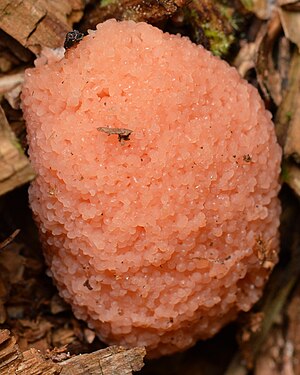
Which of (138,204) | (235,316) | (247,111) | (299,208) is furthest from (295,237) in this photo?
(138,204)

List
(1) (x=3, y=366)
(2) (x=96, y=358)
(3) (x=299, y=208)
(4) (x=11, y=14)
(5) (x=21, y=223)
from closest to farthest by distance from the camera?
(1) (x=3, y=366)
(2) (x=96, y=358)
(4) (x=11, y=14)
(5) (x=21, y=223)
(3) (x=299, y=208)

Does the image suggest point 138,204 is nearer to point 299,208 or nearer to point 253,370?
point 299,208

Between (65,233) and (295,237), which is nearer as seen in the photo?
(65,233)

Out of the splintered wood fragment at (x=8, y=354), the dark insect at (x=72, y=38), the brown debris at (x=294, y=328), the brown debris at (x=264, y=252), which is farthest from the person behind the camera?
the brown debris at (x=294, y=328)

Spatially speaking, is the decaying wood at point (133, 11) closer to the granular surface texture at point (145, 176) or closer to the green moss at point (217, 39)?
the granular surface texture at point (145, 176)

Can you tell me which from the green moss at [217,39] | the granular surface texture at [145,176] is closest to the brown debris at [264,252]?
the granular surface texture at [145,176]

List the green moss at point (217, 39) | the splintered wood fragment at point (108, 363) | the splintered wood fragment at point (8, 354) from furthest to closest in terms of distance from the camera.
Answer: the green moss at point (217, 39) → the splintered wood fragment at point (108, 363) → the splintered wood fragment at point (8, 354)
